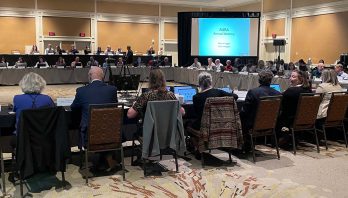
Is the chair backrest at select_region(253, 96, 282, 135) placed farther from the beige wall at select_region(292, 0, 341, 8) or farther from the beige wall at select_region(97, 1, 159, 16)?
the beige wall at select_region(97, 1, 159, 16)

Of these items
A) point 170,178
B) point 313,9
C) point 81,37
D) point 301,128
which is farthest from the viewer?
point 81,37

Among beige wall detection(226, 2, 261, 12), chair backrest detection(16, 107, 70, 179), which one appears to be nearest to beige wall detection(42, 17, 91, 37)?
beige wall detection(226, 2, 261, 12)

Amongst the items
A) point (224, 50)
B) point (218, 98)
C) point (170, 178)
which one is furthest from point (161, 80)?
point (224, 50)

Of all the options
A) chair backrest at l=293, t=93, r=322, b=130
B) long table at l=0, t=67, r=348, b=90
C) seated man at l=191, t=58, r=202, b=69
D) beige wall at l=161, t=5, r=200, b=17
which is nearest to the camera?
chair backrest at l=293, t=93, r=322, b=130

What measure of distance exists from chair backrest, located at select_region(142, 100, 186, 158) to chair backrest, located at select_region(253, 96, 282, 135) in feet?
3.25

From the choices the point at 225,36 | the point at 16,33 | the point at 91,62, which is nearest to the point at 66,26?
the point at 16,33

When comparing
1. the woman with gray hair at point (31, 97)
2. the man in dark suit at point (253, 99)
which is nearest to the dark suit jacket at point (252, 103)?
the man in dark suit at point (253, 99)

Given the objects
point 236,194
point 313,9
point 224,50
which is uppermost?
point 313,9

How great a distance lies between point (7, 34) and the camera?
16.2 metres

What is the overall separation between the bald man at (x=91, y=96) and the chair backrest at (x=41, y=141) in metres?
0.41

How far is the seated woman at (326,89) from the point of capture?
522 centimetres

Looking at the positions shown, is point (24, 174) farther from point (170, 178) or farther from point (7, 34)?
point (7, 34)

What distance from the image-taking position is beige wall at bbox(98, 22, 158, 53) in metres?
17.9

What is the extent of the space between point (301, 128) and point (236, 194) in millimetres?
1814
